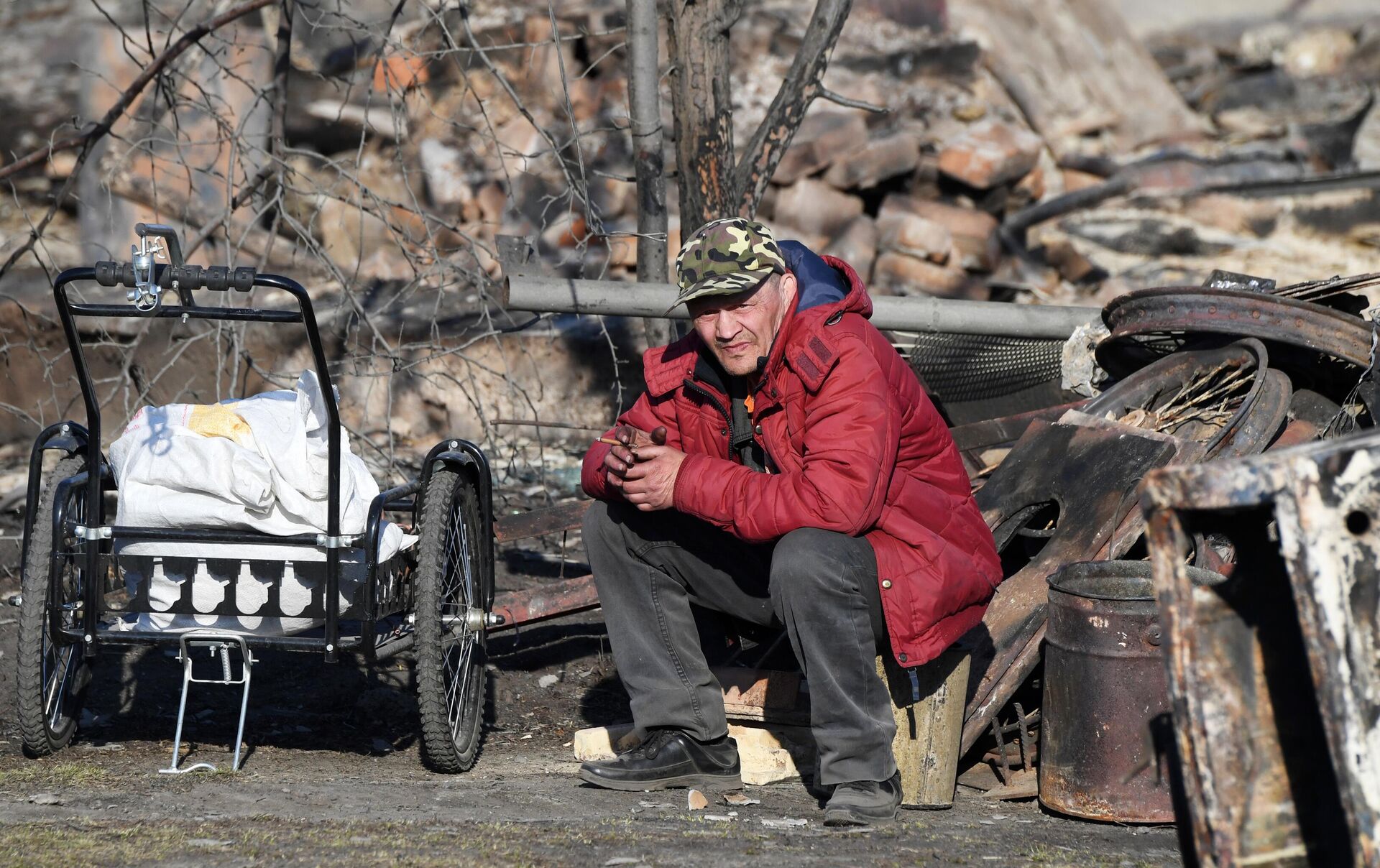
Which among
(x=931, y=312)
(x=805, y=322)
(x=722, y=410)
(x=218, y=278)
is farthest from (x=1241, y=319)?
(x=218, y=278)

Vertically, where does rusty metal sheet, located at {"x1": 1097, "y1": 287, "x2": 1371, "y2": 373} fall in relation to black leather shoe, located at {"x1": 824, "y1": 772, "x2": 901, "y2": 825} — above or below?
above

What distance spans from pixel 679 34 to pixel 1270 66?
38.6ft

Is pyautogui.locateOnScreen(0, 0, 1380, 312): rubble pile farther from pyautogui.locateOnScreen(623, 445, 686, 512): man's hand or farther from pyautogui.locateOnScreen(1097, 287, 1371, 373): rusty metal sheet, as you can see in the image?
pyautogui.locateOnScreen(623, 445, 686, 512): man's hand

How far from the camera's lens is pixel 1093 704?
370 centimetres

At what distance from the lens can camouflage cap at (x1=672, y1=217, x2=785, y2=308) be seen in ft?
11.7

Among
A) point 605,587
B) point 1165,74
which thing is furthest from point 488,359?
point 1165,74

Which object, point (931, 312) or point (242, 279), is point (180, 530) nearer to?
point (242, 279)

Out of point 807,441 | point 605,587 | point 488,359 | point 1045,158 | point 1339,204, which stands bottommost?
point 605,587

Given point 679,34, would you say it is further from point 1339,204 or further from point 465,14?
point 1339,204

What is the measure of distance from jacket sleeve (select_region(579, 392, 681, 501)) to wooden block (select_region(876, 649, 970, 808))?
905 millimetres

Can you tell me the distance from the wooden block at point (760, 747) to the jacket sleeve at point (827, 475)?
842 mm

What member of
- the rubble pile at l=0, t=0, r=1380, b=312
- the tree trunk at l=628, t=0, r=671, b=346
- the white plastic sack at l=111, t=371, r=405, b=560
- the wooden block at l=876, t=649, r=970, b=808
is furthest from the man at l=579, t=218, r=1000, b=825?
the rubble pile at l=0, t=0, r=1380, b=312

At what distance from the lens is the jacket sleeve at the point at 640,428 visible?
12.7ft

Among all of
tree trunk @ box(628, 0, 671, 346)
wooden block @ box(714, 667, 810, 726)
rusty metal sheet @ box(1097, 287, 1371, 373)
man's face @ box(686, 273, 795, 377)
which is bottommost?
wooden block @ box(714, 667, 810, 726)
